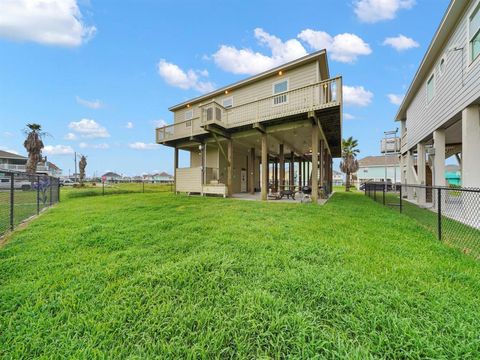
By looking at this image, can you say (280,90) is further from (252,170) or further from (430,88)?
(252,170)

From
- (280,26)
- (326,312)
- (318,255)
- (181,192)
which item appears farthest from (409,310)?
(280,26)

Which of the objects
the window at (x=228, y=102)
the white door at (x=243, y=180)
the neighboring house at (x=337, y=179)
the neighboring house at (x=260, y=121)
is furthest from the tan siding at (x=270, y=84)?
the neighboring house at (x=337, y=179)

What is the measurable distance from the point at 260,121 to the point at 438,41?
7.23 metres

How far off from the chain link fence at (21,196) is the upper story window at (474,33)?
39.2 ft

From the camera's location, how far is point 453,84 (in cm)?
702

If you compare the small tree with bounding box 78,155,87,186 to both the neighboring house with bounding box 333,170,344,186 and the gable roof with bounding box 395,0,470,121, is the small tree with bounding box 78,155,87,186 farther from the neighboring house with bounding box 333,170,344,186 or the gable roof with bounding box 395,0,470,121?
the neighboring house with bounding box 333,170,344,186

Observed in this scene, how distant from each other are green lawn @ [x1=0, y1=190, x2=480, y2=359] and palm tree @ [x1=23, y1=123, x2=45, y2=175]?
87.7 ft

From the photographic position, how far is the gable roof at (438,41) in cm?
633

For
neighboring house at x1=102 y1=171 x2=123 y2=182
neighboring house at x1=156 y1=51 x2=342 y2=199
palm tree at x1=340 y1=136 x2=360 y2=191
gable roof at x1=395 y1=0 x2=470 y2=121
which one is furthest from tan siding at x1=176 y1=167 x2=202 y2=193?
palm tree at x1=340 y1=136 x2=360 y2=191

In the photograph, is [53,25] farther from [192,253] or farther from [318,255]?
[318,255]

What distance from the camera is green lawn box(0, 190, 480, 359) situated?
1.58 metres

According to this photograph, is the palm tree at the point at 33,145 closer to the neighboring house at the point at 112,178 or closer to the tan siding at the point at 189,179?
the neighboring house at the point at 112,178

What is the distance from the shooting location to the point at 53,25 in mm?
9477

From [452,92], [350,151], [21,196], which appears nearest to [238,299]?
[452,92]
